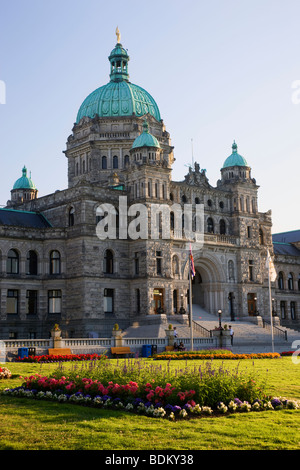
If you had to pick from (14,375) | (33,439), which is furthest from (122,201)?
(33,439)

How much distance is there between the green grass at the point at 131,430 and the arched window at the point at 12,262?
39601mm

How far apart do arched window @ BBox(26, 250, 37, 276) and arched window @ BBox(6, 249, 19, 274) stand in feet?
3.43

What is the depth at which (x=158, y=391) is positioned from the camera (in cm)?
1730

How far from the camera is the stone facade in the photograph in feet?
185

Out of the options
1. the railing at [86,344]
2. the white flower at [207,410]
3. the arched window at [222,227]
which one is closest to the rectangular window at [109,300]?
the railing at [86,344]

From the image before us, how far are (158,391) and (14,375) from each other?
1111 centimetres

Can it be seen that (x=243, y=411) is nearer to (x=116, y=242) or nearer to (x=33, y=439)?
(x=33, y=439)

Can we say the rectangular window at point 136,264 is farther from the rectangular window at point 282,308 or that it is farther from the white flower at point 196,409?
the white flower at point 196,409

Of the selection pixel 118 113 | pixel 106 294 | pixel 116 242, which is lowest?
pixel 106 294

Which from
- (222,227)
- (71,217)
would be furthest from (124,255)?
(222,227)

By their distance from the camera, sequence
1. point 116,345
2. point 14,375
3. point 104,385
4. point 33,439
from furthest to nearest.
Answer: point 116,345
point 14,375
point 104,385
point 33,439

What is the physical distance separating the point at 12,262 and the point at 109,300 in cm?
1008

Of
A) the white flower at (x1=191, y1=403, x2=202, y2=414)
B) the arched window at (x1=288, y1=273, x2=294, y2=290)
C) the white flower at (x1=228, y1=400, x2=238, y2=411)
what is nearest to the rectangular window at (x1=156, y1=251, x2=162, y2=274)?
the arched window at (x1=288, y1=273, x2=294, y2=290)
